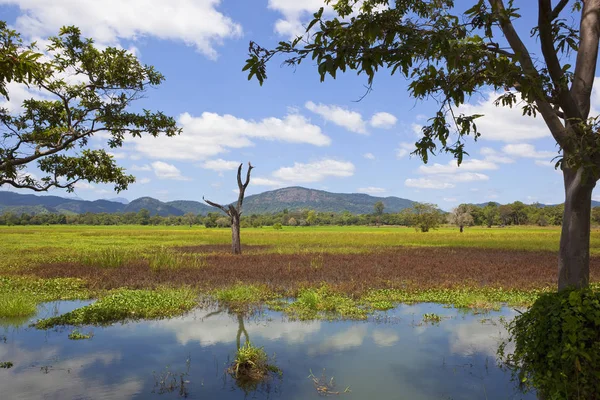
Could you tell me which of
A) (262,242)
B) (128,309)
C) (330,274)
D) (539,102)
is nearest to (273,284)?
(330,274)

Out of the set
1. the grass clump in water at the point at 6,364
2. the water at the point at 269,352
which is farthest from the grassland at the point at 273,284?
the grass clump in water at the point at 6,364

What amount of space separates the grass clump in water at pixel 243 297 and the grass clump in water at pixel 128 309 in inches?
44.8

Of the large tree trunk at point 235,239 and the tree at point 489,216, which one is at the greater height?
the tree at point 489,216

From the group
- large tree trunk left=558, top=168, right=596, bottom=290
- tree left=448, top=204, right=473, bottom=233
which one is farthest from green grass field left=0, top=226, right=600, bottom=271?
tree left=448, top=204, right=473, bottom=233

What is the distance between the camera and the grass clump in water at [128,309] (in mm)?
12266

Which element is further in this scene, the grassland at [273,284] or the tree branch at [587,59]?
the grassland at [273,284]

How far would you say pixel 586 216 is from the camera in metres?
6.47

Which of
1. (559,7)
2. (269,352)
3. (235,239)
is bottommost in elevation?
(269,352)

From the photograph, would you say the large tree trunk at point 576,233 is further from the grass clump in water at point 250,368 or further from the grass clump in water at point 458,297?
the grass clump in water at point 458,297

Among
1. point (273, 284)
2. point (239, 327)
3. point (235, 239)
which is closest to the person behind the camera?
point (239, 327)

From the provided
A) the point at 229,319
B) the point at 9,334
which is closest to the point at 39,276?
the point at 9,334

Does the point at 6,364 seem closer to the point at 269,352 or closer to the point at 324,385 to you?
the point at 269,352

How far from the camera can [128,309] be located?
1350cm

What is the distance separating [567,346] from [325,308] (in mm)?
9494
